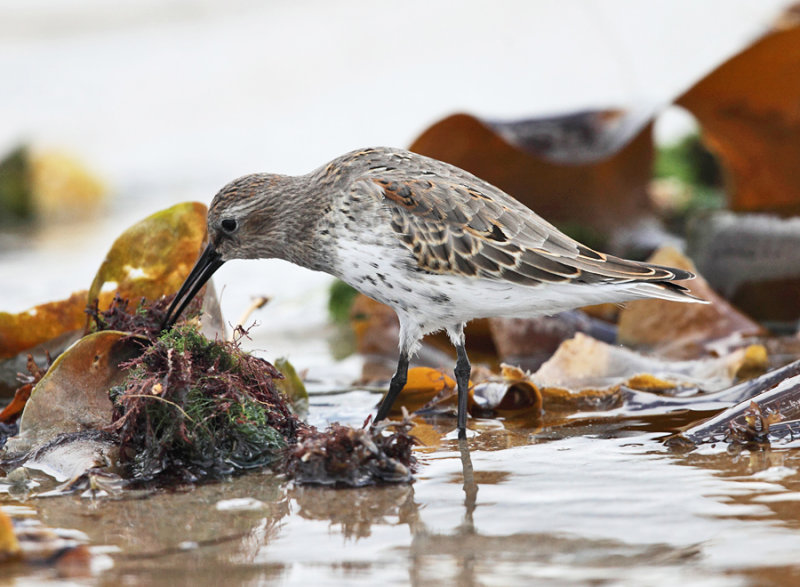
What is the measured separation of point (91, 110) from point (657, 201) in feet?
35.4

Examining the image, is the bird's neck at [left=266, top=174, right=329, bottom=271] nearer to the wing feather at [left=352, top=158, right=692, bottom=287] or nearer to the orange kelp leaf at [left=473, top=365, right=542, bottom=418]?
the wing feather at [left=352, top=158, right=692, bottom=287]

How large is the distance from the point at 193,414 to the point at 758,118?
617cm

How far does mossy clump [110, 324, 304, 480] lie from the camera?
14.2ft

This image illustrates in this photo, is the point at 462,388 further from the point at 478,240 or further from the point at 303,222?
the point at 303,222

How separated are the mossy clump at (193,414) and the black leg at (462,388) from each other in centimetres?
89

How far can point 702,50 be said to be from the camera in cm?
922

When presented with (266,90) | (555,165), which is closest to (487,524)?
(555,165)

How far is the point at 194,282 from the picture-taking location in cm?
536

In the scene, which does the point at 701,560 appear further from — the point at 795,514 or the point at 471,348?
the point at 471,348

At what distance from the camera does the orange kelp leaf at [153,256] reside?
5.54 m

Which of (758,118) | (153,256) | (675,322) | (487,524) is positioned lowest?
(487,524)

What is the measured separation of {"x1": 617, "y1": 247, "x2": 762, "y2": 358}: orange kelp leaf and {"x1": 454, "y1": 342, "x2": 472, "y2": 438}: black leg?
6.76ft

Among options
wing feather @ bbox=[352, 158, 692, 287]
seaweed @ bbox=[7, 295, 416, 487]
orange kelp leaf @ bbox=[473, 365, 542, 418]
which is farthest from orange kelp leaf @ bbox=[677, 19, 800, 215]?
seaweed @ bbox=[7, 295, 416, 487]

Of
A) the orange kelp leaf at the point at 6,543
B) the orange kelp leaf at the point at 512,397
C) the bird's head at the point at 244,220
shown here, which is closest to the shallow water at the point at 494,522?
the orange kelp leaf at the point at 6,543
